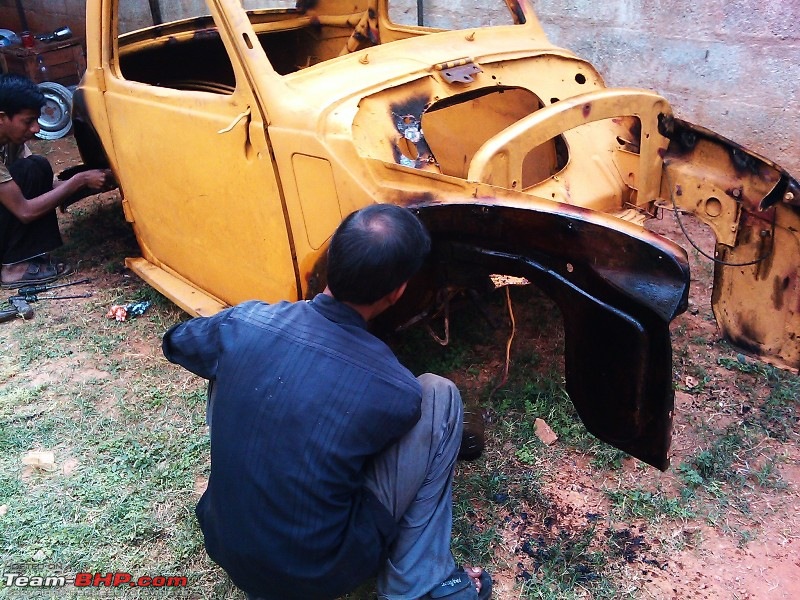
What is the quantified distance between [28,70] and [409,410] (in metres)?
8.00

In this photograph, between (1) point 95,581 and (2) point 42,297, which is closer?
(1) point 95,581

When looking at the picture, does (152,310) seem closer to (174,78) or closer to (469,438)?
(174,78)

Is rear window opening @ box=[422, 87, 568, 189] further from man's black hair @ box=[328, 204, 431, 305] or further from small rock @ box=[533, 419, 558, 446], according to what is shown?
man's black hair @ box=[328, 204, 431, 305]


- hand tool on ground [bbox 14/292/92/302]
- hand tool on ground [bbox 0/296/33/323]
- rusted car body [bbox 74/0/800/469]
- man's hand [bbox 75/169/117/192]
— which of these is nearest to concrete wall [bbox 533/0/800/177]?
rusted car body [bbox 74/0/800/469]

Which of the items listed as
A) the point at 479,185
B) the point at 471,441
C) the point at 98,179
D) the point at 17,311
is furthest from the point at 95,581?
the point at 98,179

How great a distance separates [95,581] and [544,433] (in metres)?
1.72

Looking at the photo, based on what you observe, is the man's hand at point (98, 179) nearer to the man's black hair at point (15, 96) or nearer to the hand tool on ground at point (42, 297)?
the man's black hair at point (15, 96)

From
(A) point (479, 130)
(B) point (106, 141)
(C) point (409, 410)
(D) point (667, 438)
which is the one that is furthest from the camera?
(B) point (106, 141)

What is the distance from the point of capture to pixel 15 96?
3996 mm

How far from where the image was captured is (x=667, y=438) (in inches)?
82.5

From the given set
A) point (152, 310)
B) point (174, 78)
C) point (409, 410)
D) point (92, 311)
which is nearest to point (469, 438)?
point (409, 410)

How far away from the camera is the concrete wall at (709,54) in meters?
4.38

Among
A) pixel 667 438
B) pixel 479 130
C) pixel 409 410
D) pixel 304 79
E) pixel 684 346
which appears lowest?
pixel 684 346

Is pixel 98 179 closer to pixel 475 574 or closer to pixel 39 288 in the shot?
pixel 39 288
